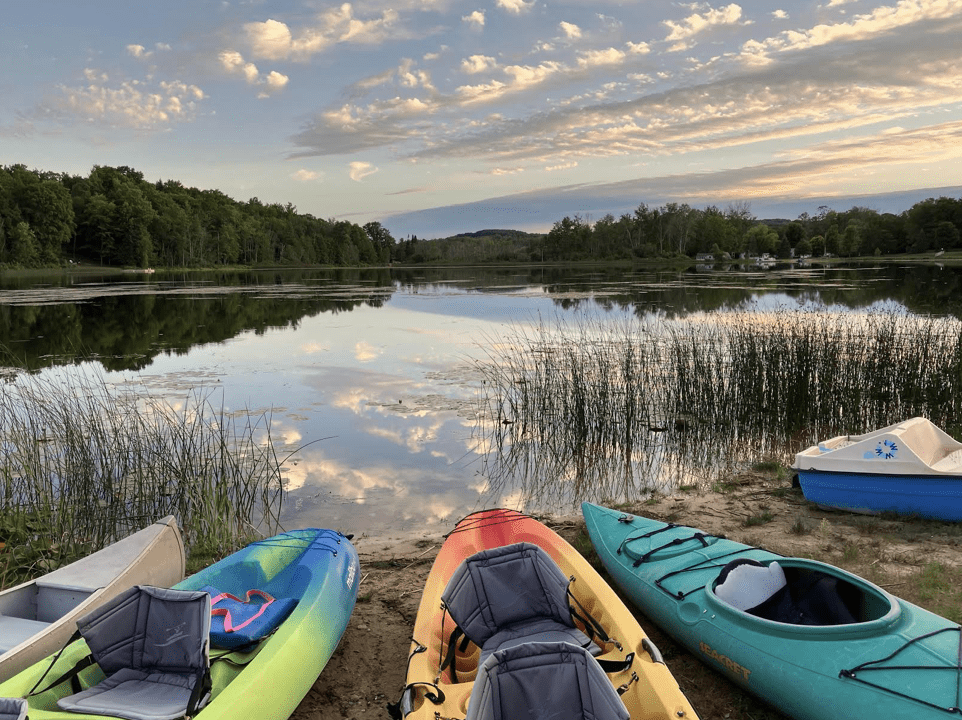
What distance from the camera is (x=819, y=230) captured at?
101 metres

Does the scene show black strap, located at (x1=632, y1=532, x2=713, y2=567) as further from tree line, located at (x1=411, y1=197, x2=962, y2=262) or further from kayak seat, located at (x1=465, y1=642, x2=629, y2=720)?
tree line, located at (x1=411, y1=197, x2=962, y2=262)

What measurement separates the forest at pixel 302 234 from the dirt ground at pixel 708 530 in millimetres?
57835

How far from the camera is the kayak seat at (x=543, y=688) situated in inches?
86.9

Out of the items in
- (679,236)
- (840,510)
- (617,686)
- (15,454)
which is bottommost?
(840,510)

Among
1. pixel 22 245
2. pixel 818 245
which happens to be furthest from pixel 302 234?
pixel 818 245

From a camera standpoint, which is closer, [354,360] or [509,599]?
[509,599]

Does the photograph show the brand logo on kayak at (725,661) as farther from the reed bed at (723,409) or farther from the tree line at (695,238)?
the tree line at (695,238)

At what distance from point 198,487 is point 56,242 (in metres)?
64.2

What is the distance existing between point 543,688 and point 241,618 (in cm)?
181

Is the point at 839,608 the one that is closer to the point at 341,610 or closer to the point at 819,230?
the point at 341,610

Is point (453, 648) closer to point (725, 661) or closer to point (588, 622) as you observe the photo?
point (588, 622)

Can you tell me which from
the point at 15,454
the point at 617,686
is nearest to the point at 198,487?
the point at 15,454

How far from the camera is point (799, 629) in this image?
2.93 m

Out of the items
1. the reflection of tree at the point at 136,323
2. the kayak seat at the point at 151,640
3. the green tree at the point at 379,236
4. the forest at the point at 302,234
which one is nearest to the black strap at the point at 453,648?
the kayak seat at the point at 151,640
